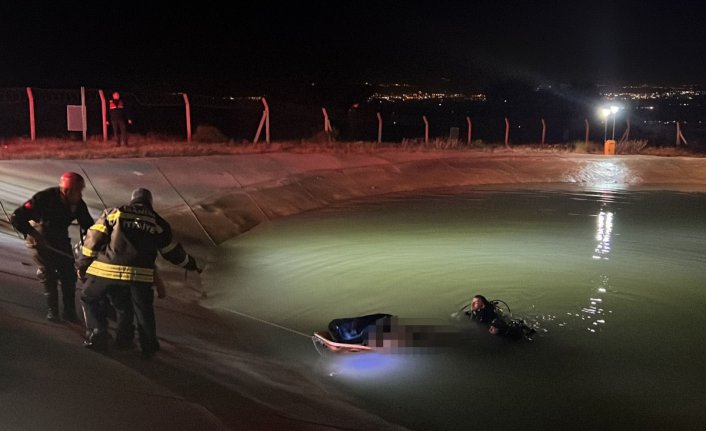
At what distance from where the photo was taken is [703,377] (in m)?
7.96

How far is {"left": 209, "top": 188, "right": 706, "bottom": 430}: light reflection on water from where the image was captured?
7328 mm

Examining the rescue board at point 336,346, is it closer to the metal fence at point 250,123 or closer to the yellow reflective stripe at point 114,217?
the yellow reflective stripe at point 114,217

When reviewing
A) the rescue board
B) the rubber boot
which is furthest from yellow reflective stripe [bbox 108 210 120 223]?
the rescue board

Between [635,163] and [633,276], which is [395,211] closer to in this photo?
[633,276]

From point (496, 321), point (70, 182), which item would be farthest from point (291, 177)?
A: point (70, 182)

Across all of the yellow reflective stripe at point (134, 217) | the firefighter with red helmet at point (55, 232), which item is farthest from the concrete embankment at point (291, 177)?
the yellow reflective stripe at point (134, 217)

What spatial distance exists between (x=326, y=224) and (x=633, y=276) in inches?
306

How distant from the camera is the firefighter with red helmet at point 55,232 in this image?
743 cm

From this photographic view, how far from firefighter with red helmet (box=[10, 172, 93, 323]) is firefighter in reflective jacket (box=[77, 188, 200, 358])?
0.86 m

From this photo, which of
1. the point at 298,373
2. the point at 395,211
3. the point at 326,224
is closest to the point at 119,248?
the point at 298,373

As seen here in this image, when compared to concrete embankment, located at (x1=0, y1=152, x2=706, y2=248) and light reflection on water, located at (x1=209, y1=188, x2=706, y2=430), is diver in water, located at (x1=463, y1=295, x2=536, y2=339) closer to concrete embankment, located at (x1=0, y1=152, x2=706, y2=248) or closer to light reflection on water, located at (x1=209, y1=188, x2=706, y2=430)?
light reflection on water, located at (x1=209, y1=188, x2=706, y2=430)

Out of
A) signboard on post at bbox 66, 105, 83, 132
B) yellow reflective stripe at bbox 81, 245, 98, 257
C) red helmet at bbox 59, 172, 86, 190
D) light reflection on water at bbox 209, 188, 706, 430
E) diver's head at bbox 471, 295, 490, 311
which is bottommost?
light reflection on water at bbox 209, 188, 706, 430

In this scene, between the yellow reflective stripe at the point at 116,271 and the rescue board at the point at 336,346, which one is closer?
the yellow reflective stripe at the point at 116,271

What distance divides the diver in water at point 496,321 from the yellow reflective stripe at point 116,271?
184 inches
